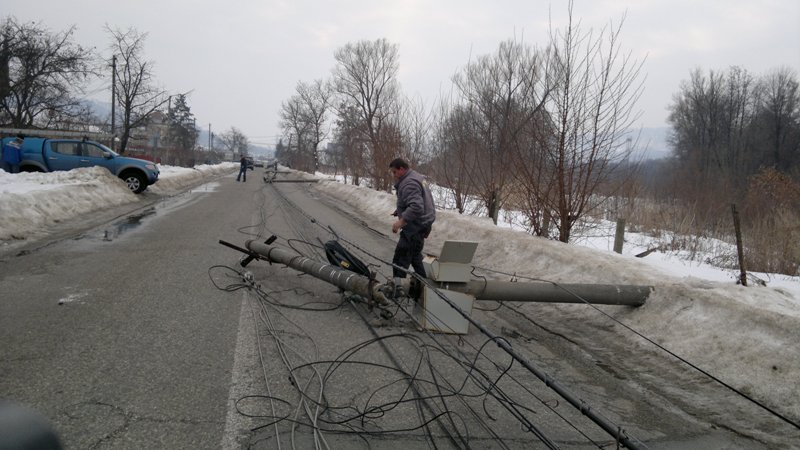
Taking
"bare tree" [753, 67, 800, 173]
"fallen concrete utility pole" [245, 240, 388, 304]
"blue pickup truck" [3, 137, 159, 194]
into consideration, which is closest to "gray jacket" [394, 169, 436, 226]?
"fallen concrete utility pole" [245, 240, 388, 304]

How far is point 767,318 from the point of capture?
4.68 metres

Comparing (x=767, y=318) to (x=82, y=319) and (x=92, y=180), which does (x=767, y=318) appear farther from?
(x=92, y=180)

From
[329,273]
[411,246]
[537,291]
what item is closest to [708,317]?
[537,291]

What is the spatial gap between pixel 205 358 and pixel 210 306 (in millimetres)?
1608

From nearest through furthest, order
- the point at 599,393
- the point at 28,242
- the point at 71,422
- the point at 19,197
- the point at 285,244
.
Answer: the point at 71,422 → the point at 599,393 → the point at 28,242 → the point at 285,244 → the point at 19,197

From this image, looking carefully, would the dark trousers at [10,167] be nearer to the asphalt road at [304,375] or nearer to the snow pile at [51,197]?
the snow pile at [51,197]

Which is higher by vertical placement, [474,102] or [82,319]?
[474,102]

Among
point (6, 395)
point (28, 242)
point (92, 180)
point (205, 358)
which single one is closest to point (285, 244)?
point (28, 242)

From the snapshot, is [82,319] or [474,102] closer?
[82,319]

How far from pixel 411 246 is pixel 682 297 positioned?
321 cm

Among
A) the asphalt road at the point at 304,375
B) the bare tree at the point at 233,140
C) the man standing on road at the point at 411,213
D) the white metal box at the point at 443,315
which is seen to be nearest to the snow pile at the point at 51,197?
the asphalt road at the point at 304,375

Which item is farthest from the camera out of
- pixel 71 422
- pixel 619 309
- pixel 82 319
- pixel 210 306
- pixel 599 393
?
pixel 619 309

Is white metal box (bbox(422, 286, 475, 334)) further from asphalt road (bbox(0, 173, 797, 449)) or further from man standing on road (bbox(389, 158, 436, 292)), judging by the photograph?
man standing on road (bbox(389, 158, 436, 292))

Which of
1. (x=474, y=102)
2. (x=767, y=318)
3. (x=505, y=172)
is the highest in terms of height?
(x=474, y=102)
